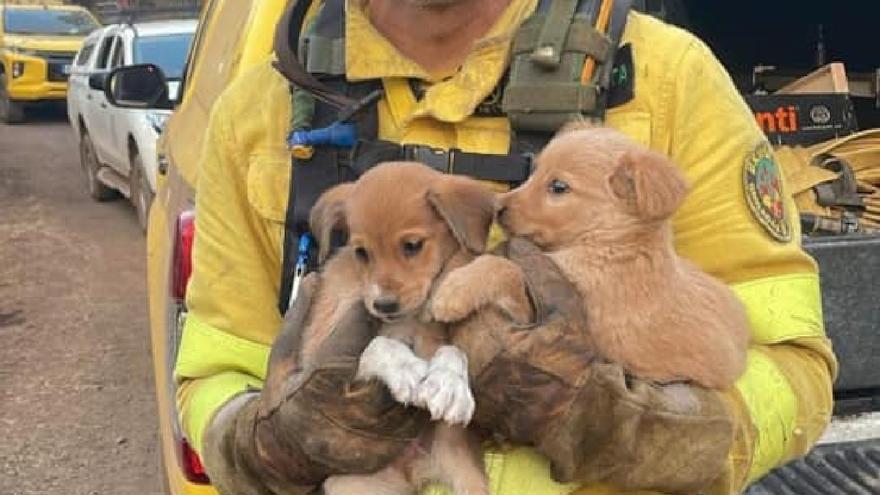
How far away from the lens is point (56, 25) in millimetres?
25750

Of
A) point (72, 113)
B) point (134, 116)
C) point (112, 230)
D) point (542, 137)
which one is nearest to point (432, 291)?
point (542, 137)

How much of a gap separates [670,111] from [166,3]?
1353 inches

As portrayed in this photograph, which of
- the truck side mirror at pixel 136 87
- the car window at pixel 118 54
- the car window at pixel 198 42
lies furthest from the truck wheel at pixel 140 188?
the car window at pixel 198 42

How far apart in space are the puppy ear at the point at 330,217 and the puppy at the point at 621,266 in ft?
→ 0.92

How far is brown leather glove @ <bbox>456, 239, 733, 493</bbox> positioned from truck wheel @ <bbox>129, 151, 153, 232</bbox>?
1029 cm

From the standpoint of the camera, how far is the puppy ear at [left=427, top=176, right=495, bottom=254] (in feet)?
7.21

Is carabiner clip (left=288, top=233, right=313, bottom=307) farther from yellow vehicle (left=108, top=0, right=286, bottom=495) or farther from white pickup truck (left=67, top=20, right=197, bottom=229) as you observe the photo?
white pickup truck (left=67, top=20, right=197, bottom=229)

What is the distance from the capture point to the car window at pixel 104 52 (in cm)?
1579

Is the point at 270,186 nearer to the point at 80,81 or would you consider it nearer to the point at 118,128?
the point at 118,128

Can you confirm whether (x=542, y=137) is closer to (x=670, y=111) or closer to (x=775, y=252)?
(x=670, y=111)

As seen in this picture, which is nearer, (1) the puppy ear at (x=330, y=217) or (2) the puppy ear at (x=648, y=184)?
(2) the puppy ear at (x=648, y=184)

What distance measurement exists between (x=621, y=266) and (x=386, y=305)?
1.22ft

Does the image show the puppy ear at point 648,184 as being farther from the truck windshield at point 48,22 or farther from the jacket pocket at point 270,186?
the truck windshield at point 48,22

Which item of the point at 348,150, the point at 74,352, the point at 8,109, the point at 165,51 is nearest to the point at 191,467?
the point at 348,150
